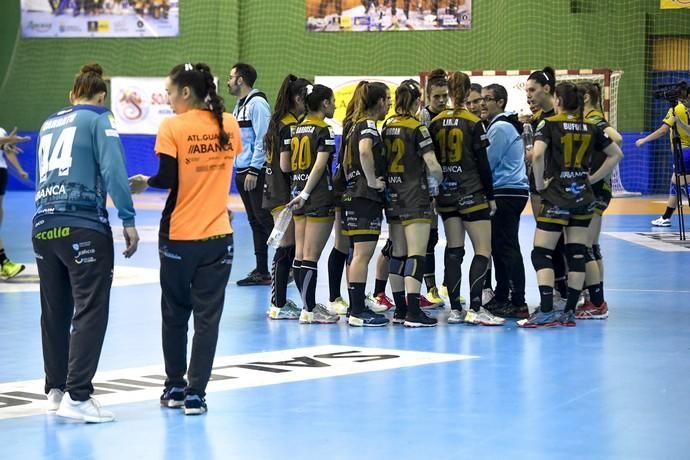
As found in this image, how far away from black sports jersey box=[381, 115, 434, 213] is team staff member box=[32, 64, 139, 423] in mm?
3039

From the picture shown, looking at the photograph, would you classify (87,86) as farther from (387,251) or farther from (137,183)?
(387,251)

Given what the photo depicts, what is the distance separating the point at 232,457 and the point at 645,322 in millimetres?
4760

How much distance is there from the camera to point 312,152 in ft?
28.6

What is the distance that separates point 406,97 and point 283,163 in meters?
1.19

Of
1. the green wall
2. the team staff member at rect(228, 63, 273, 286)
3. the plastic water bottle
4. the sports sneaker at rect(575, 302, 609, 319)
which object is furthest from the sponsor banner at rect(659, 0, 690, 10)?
the plastic water bottle

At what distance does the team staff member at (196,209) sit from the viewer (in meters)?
5.80

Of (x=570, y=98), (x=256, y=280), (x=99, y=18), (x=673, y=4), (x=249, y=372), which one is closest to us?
(x=249, y=372)

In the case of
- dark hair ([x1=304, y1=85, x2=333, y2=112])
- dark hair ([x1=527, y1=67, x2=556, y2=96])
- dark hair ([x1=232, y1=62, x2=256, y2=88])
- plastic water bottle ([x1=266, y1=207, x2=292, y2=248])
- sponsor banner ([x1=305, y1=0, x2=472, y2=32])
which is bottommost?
plastic water bottle ([x1=266, y1=207, x2=292, y2=248])

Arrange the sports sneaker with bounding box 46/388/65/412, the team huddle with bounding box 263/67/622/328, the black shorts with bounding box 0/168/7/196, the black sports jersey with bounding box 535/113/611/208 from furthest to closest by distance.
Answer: the black shorts with bounding box 0/168/7/196, the team huddle with bounding box 263/67/622/328, the black sports jersey with bounding box 535/113/611/208, the sports sneaker with bounding box 46/388/65/412

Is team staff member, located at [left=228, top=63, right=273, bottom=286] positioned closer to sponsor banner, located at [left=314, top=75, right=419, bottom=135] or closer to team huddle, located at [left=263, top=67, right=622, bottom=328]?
team huddle, located at [left=263, top=67, right=622, bottom=328]

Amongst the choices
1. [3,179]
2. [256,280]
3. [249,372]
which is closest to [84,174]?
[249,372]

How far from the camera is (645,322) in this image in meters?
8.89

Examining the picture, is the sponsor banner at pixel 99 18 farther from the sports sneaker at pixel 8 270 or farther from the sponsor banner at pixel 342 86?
the sports sneaker at pixel 8 270

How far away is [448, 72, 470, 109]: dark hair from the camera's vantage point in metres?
8.48
